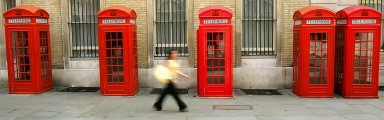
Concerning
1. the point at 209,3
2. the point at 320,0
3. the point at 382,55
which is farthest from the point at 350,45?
the point at 209,3

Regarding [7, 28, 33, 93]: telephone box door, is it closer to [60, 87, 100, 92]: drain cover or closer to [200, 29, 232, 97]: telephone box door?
[60, 87, 100, 92]: drain cover

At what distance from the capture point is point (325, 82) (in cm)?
1052

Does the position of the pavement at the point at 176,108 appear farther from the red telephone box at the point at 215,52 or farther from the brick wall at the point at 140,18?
the brick wall at the point at 140,18

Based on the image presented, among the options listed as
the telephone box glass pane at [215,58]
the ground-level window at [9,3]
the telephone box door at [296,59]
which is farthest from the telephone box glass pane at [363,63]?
the ground-level window at [9,3]

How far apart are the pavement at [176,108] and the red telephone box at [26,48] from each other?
412 mm

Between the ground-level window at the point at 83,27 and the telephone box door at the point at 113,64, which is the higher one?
the ground-level window at the point at 83,27

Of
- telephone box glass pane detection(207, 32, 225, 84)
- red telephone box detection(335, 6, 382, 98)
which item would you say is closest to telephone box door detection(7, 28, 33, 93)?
telephone box glass pane detection(207, 32, 225, 84)

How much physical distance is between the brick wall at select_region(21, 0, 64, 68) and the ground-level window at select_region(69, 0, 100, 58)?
38 centimetres

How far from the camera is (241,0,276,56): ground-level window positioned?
12367 millimetres

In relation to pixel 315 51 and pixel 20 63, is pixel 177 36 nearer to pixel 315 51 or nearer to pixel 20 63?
pixel 315 51

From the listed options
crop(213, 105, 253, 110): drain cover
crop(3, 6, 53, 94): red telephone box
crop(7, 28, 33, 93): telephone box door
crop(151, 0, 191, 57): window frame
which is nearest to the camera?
crop(213, 105, 253, 110): drain cover

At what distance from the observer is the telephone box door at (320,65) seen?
407 inches

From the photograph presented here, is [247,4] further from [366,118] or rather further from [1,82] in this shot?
[1,82]

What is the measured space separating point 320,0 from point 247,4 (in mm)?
2380
